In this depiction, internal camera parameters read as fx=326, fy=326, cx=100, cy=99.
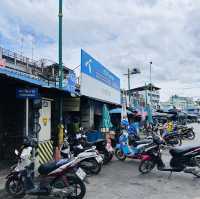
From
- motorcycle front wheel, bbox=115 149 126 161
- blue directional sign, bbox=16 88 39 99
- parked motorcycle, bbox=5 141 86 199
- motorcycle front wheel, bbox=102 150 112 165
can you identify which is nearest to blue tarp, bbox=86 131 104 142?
motorcycle front wheel, bbox=115 149 126 161

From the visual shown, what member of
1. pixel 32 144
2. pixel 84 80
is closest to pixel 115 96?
pixel 84 80

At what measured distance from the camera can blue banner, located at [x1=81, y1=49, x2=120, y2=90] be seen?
52.3 ft

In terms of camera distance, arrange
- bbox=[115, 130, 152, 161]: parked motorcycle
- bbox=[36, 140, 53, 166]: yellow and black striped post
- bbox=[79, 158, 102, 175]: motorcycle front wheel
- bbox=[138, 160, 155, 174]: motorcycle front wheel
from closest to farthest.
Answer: bbox=[79, 158, 102, 175]: motorcycle front wheel, bbox=[138, 160, 155, 174]: motorcycle front wheel, bbox=[36, 140, 53, 166]: yellow and black striped post, bbox=[115, 130, 152, 161]: parked motorcycle

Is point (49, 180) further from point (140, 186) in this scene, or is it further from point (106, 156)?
point (106, 156)

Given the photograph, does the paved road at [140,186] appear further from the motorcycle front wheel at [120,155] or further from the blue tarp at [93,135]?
the blue tarp at [93,135]

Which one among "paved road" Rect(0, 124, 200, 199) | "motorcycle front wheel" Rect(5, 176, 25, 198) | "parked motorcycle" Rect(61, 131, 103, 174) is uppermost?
"parked motorcycle" Rect(61, 131, 103, 174)

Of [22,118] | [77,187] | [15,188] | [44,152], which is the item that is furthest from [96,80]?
[77,187]

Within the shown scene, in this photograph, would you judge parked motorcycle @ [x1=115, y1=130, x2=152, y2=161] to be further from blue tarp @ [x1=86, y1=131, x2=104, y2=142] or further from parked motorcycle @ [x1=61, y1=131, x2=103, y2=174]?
blue tarp @ [x1=86, y1=131, x2=104, y2=142]

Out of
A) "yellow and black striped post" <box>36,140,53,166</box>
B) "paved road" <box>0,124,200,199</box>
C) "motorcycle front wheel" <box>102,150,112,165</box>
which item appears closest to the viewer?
"paved road" <box>0,124,200,199</box>

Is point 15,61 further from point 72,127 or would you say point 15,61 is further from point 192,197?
point 192,197

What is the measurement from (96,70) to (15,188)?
39.2 ft

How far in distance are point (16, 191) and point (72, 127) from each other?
8.20 m

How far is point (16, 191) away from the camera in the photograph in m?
7.17

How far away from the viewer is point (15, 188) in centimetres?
720
